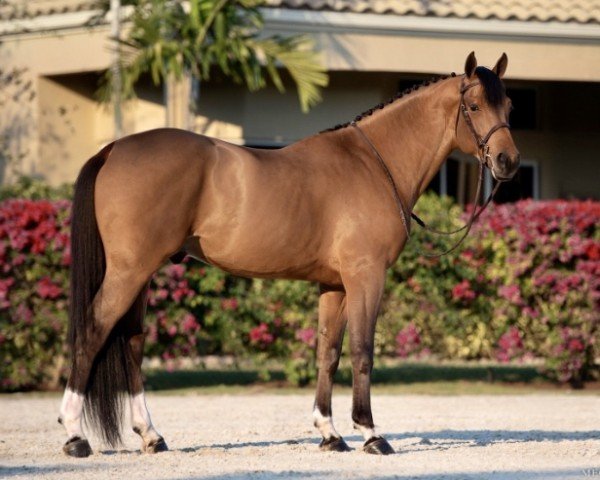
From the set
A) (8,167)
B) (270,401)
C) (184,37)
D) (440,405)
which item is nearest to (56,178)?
(8,167)

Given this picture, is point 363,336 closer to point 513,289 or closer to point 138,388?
point 138,388

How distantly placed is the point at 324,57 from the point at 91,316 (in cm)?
887

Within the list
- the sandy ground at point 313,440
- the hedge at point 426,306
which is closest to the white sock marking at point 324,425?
the sandy ground at point 313,440

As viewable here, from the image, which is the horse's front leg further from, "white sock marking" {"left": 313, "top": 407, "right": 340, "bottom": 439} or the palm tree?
the palm tree

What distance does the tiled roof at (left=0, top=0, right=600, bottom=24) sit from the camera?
15242 millimetres

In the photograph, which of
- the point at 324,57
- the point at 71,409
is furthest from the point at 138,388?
the point at 324,57

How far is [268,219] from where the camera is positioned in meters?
7.16

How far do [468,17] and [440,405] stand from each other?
258 inches

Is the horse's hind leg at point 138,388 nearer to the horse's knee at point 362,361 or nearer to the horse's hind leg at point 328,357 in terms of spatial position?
the horse's hind leg at point 328,357

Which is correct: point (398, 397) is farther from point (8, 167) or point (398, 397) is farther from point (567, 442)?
point (8, 167)

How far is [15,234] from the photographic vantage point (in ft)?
37.0

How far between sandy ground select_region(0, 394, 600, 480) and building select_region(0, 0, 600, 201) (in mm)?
5361

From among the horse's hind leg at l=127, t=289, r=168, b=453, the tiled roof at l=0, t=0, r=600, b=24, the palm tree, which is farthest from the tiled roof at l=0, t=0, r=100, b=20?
the horse's hind leg at l=127, t=289, r=168, b=453

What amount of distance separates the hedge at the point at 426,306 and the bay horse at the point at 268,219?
4.08m
